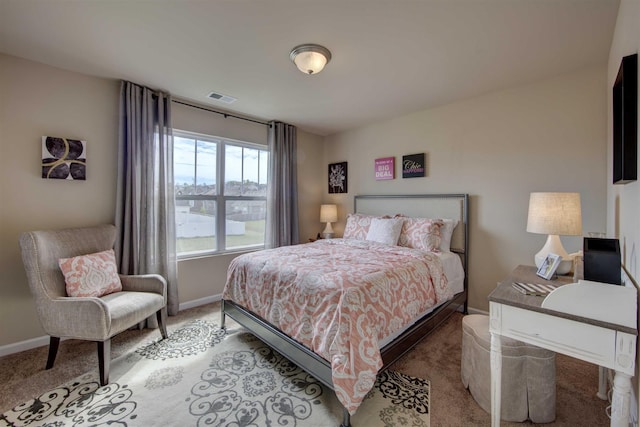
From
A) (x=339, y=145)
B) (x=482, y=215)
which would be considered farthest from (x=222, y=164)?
(x=482, y=215)

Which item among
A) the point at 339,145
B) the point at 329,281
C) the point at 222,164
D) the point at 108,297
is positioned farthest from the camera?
the point at 339,145

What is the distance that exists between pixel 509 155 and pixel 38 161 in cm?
462

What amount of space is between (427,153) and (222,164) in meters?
2.77

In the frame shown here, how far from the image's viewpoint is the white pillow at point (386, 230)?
10.3ft

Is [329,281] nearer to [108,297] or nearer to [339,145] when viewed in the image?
[108,297]

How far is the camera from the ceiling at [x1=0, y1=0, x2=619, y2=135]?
5.55 feet

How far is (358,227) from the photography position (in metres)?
3.66

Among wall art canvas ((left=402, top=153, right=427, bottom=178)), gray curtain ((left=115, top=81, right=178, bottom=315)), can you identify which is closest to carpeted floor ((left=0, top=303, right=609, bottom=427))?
gray curtain ((left=115, top=81, right=178, bottom=315))

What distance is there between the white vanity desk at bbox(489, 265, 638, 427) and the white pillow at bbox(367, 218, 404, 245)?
177 centimetres

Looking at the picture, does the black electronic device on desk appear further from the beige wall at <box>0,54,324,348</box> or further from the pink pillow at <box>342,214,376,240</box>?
the beige wall at <box>0,54,324,348</box>

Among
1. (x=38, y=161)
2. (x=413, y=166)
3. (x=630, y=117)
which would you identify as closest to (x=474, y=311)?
(x=413, y=166)

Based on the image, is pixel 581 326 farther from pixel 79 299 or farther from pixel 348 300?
pixel 79 299

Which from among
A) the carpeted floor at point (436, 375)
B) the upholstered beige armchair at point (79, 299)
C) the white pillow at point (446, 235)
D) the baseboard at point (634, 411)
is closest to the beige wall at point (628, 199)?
the baseboard at point (634, 411)

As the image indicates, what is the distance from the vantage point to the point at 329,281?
1805 millimetres
